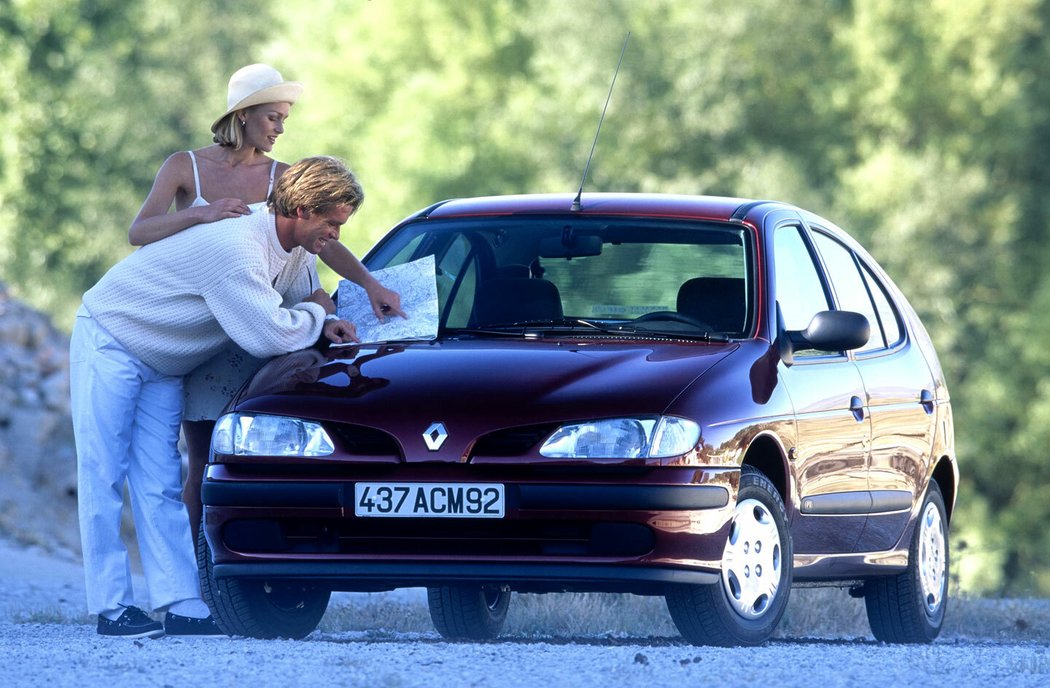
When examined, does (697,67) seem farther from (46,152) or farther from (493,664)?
(493,664)

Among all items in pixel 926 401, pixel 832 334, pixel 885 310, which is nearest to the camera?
pixel 832 334

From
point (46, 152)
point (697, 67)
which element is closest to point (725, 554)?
point (697, 67)

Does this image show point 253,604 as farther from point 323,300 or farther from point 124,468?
point 323,300

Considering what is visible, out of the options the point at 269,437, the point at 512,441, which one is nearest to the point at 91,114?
the point at 269,437

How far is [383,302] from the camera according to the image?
7.51m

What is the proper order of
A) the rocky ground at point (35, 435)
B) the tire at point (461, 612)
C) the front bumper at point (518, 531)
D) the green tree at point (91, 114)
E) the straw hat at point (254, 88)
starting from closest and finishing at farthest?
Answer: 1. the front bumper at point (518, 531)
2. the straw hat at point (254, 88)
3. the tire at point (461, 612)
4. the rocky ground at point (35, 435)
5. the green tree at point (91, 114)

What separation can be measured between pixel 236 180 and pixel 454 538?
1.94 meters

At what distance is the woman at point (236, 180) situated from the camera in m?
7.53

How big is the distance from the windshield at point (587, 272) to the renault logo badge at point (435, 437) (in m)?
1.06

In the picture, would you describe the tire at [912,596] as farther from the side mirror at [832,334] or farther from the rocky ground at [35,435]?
the rocky ground at [35,435]

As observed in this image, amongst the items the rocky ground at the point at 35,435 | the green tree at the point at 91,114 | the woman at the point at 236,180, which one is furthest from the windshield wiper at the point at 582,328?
the green tree at the point at 91,114

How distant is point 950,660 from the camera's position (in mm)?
6359

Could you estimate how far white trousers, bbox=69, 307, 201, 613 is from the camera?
7.44 metres

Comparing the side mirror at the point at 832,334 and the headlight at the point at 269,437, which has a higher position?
the side mirror at the point at 832,334
